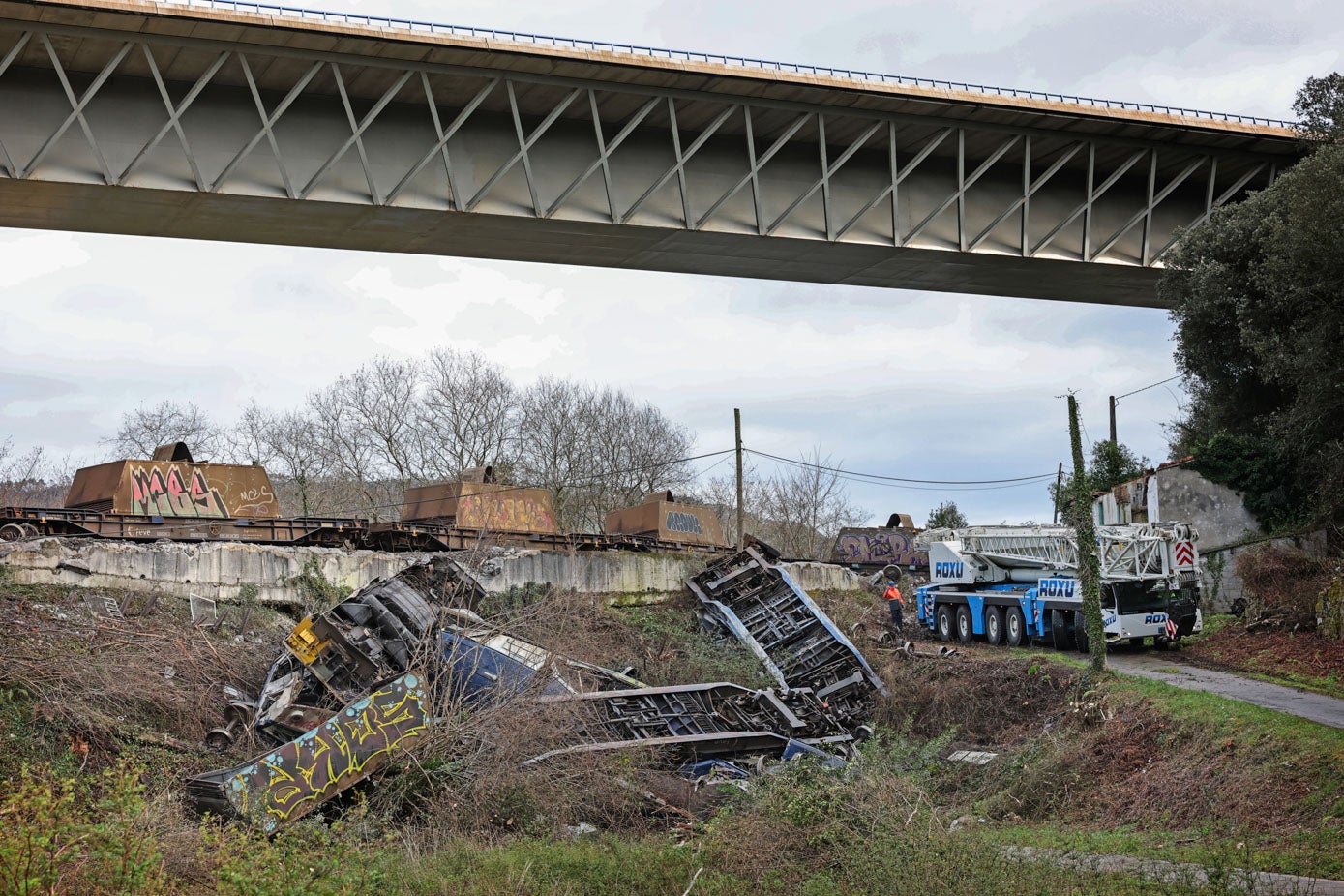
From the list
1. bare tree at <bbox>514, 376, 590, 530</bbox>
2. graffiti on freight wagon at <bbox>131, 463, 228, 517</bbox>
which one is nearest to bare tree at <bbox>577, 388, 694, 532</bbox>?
bare tree at <bbox>514, 376, 590, 530</bbox>

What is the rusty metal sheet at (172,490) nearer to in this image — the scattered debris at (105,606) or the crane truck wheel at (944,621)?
the scattered debris at (105,606)

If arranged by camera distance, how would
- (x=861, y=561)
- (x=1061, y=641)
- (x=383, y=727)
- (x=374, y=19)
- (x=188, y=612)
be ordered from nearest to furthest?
(x=383, y=727)
(x=188, y=612)
(x=1061, y=641)
(x=374, y=19)
(x=861, y=561)

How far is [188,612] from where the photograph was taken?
784 inches

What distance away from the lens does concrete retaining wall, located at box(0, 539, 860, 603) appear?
20109 mm

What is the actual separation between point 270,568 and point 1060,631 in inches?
597

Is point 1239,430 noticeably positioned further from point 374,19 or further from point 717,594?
point 374,19

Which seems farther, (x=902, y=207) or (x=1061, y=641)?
(x=902, y=207)

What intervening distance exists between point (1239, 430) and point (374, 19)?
74.5 feet

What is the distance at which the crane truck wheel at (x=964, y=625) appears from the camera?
26.5 meters

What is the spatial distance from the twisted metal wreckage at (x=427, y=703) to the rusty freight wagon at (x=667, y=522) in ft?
45.1

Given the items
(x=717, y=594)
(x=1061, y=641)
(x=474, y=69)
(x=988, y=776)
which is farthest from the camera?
(x=474, y=69)

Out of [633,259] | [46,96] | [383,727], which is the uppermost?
[46,96]

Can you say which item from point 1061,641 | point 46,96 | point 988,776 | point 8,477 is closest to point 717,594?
point 1061,641

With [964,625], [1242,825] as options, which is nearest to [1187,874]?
[1242,825]
